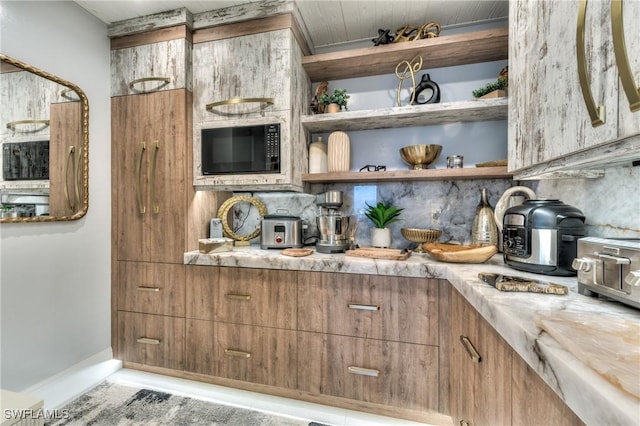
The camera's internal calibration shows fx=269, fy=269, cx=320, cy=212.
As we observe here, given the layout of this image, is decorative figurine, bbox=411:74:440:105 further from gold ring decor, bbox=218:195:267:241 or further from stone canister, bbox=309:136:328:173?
gold ring decor, bbox=218:195:267:241

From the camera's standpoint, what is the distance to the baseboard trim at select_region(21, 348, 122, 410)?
153cm

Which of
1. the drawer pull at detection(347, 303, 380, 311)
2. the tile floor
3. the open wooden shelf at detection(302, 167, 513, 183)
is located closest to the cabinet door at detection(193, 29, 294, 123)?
the open wooden shelf at detection(302, 167, 513, 183)

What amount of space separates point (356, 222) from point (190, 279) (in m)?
1.20

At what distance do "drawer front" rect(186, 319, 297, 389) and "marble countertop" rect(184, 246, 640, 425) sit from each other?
1.56 ft

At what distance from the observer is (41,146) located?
1543 mm

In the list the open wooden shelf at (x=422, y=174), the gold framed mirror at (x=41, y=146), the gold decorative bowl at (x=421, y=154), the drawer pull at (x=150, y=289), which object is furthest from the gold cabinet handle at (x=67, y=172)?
the gold decorative bowl at (x=421, y=154)

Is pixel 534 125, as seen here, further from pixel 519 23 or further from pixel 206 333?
pixel 206 333

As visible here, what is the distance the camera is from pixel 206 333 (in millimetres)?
1711

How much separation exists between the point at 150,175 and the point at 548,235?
87.9 inches

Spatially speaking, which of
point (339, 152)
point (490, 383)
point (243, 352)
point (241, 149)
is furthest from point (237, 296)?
point (490, 383)

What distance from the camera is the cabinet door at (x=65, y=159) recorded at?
161 cm

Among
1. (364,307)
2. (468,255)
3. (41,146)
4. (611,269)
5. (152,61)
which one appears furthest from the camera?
(152,61)

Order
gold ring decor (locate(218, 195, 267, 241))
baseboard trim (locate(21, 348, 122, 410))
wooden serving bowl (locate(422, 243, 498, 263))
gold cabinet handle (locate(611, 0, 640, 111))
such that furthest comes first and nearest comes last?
gold ring decor (locate(218, 195, 267, 241)) → baseboard trim (locate(21, 348, 122, 410)) → wooden serving bowl (locate(422, 243, 498, 263)) → gold cabinet handle (locate(611, 0, 640, 111))

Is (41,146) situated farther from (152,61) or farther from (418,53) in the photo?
(418,53)
